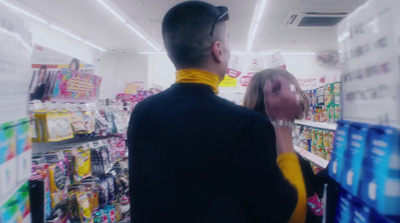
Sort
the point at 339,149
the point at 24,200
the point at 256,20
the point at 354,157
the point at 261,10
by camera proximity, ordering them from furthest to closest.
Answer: the point at 256,20, the point at 261,10, the point at 24,200, the point at 339,149, the point at 354,157

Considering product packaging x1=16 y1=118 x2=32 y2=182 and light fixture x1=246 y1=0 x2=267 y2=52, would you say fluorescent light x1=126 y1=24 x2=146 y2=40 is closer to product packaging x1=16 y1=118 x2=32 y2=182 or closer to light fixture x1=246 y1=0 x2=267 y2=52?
light fixture x1=246 y1=0 x2=267 y2=52

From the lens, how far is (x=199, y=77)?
3.07 feet

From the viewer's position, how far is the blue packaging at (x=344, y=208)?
2.77 feet

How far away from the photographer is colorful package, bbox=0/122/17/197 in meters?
0.80

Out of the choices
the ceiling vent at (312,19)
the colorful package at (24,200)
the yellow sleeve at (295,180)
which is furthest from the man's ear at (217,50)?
the ceiling vent at (312,19)

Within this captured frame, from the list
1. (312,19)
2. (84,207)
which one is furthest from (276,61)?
(312,19)

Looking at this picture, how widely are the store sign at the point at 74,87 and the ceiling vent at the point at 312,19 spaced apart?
19.2 ft

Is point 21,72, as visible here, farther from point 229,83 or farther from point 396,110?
point 229,83

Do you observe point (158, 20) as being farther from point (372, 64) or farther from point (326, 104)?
point (372, 64)

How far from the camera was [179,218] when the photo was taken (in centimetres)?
88

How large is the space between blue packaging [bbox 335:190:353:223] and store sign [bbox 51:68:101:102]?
A: 1.86m

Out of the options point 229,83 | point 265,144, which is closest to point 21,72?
point 265,144

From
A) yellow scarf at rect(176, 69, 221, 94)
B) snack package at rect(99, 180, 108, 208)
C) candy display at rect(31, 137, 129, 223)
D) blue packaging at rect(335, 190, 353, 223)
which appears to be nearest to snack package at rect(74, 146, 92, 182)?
candy display at rect(31, 137, 129, 223)

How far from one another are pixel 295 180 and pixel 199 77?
44 cm
